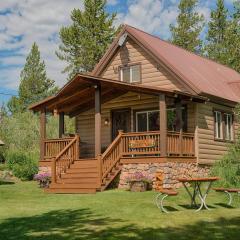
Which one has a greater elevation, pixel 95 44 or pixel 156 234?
pixel 95 44

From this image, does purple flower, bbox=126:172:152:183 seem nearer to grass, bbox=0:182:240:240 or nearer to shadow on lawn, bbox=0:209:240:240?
grass, bbox=0:182:240:240

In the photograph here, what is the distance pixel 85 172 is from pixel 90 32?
29.5 metres

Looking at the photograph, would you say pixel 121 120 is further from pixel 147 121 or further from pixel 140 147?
pixel 140 147

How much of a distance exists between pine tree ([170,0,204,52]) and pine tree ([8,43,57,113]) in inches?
778

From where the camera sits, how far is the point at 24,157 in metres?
27.9

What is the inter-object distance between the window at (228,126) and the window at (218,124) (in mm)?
689

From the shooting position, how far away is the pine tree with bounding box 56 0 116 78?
4594 cm

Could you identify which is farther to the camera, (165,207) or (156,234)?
(165,207)

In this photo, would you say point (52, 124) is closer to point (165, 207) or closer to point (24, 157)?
point (24, 157)

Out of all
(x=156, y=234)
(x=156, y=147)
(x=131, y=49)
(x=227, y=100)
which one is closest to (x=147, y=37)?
(x=131, y=49)

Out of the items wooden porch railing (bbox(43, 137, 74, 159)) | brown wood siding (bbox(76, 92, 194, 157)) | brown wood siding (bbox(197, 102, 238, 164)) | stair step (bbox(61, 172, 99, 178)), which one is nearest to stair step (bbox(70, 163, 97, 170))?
stair step (bbox(61, 172, 99, 178))

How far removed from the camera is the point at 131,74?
2389 cm

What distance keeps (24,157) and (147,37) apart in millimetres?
10059

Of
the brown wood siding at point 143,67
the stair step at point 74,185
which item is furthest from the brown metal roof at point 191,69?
the stair step at point 74,185
